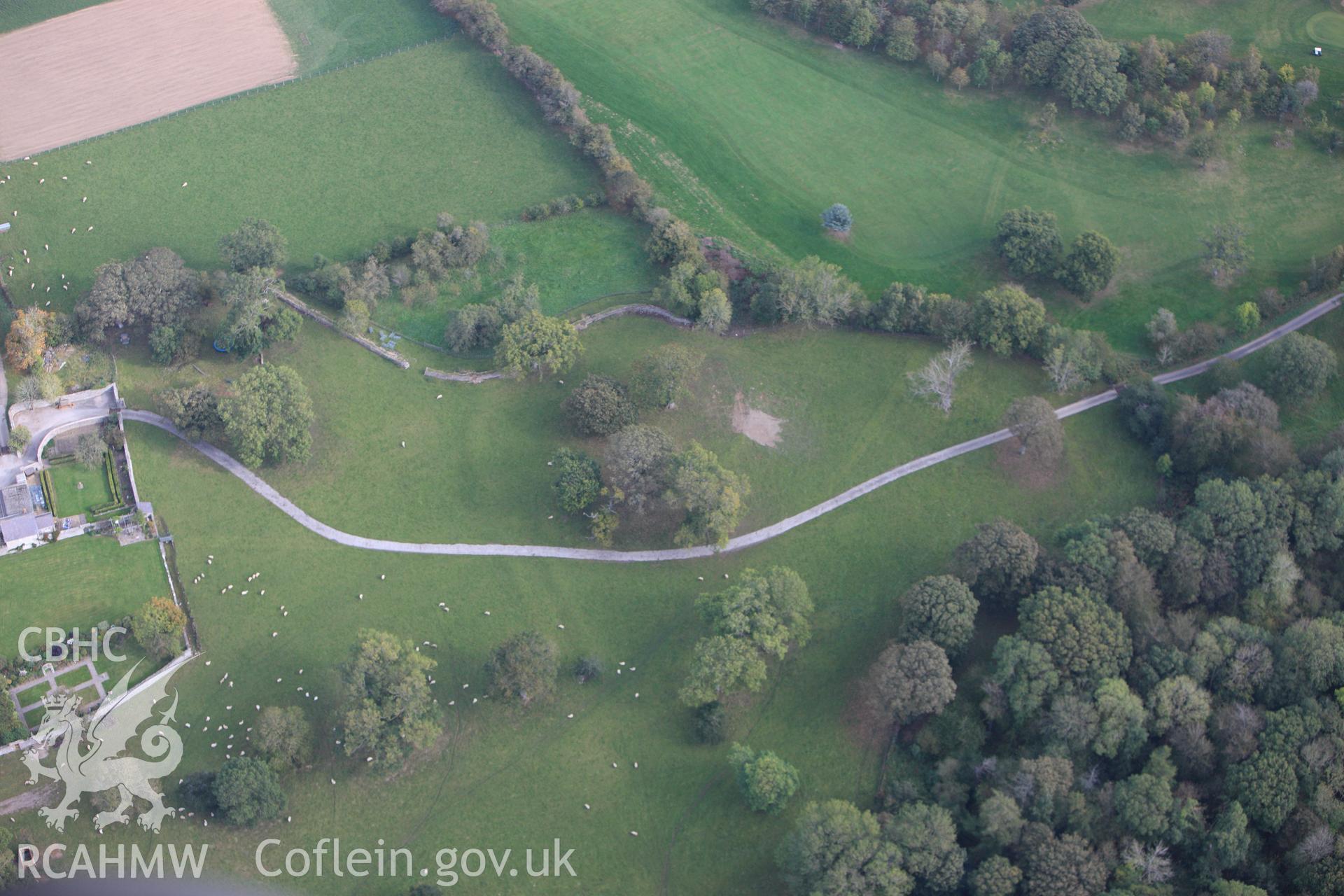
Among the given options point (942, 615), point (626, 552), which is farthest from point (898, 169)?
point (942, 615)

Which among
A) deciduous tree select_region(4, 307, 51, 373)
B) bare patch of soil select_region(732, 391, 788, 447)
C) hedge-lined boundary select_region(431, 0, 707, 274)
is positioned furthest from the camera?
hedge-lined boundary select_region(431, 0, 707, 274)

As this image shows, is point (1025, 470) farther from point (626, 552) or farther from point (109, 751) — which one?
point (109, 751)

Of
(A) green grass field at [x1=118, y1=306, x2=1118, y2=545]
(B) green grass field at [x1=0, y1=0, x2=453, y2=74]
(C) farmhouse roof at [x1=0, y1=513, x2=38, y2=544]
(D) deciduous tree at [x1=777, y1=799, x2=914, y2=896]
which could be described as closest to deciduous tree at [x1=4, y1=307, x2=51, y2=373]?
(A) green grass field at [x1=118, y1=306, x2=1118, y2=545]

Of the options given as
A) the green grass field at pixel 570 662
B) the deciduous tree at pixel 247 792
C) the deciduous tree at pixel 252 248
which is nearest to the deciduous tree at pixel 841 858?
the green grass field at pixel 570 662

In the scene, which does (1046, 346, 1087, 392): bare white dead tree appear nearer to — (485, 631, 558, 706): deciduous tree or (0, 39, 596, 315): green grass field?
(0, 39, 596, 315): green grass field

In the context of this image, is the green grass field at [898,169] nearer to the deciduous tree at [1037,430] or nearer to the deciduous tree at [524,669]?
the deciduous tree at [1037,430]

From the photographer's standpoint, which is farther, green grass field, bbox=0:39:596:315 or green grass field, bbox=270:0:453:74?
green grass field, bbox=270:0:453:74
